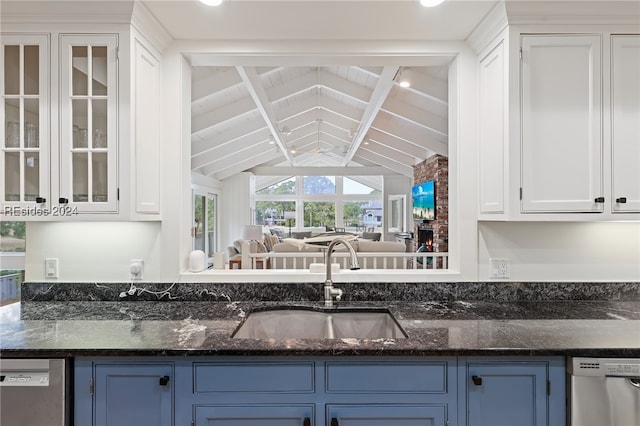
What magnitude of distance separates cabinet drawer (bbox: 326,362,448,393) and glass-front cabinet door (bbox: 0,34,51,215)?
154 cm

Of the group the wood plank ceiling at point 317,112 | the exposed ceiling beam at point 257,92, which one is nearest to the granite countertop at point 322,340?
the wood plank ceiling at point 317,112

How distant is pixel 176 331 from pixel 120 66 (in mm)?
1252

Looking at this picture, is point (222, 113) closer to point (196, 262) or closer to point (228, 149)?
point (228, 149)

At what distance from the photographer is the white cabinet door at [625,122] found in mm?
1660

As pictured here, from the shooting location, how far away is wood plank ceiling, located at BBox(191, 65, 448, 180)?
3939 millimetres

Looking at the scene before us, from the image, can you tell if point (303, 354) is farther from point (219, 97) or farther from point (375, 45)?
point (219, 97)

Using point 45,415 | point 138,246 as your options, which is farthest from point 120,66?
point 45,415

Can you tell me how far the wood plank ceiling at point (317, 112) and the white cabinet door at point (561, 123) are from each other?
55.5 inches

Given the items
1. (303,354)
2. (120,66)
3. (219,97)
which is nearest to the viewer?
(303,354)

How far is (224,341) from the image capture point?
1354 millimetres

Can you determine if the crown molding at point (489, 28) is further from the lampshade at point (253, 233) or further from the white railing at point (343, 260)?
the lampshade at point (253, 233)

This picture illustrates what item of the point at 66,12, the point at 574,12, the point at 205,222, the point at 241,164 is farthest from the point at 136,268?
the point at 241,164

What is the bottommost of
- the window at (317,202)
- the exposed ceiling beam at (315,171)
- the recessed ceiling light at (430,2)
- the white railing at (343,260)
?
the white railing at (343,260)

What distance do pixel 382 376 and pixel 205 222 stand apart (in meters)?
7.73
